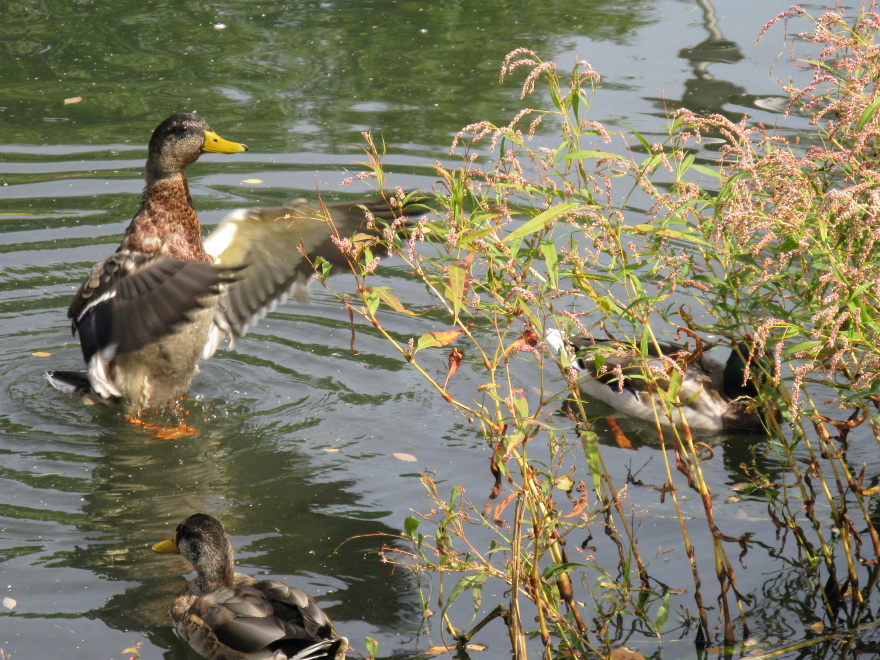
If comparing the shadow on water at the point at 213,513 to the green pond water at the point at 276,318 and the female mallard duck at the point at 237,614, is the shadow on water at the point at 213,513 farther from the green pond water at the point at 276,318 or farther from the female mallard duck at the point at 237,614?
the female mallard duck at the point at 237,614

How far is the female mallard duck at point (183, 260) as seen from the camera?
590cm

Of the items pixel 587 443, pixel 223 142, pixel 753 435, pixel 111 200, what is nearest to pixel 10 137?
pixel 111 200

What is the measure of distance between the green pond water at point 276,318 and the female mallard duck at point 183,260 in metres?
0.24

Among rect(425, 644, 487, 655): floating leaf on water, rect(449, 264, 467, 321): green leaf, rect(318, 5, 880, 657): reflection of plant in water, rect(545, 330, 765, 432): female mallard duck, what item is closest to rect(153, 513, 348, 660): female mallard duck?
rect(425, 644, 487, 655): floating leaf on water

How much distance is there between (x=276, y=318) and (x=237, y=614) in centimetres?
360

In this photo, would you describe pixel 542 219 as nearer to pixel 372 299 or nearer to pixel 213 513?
pixel 372 299

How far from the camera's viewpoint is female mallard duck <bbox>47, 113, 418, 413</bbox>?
5.90 meters

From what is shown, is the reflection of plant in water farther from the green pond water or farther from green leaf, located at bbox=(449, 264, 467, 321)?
the green pond water

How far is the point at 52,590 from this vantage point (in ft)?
14.8

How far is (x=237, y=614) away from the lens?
406 centimetres

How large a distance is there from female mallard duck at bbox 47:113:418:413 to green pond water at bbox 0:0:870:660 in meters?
0.24

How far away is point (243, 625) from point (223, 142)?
3.41 m

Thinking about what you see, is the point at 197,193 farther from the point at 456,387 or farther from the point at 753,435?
the point at 753,435

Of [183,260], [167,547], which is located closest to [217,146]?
[183,260]
